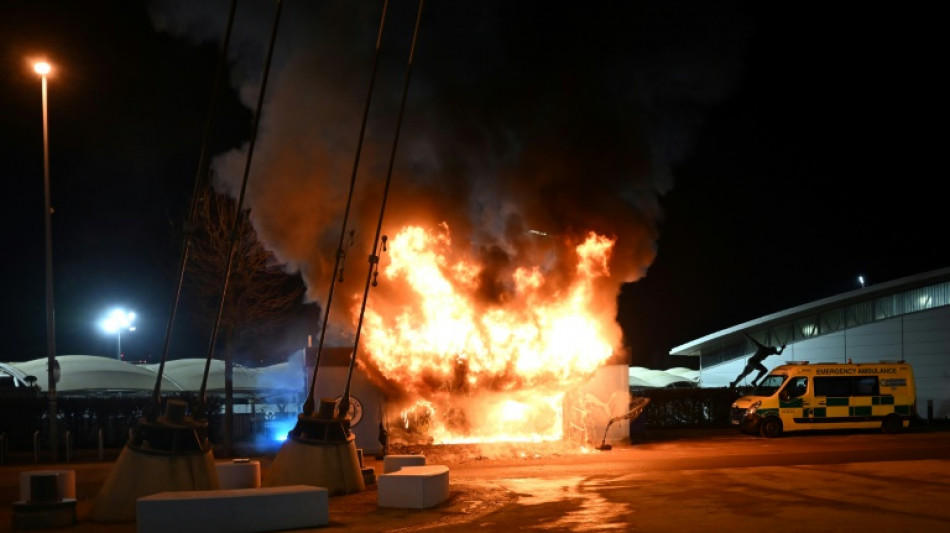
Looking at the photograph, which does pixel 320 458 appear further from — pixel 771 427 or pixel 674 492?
pixel 771 427

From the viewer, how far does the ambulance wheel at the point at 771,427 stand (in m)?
29.2

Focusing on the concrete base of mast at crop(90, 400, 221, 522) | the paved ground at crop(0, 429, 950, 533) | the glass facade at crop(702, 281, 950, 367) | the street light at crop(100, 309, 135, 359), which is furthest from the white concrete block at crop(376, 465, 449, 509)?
the street light at crop(100, 309, 135, 359)

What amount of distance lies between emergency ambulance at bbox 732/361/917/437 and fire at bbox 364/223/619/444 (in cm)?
667

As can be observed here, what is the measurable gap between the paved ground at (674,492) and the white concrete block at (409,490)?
23cm

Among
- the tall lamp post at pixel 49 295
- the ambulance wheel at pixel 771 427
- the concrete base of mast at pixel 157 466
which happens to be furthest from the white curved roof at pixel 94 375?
the concrete base of mast at pixel 157 466

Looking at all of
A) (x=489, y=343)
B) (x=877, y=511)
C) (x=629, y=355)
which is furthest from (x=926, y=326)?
(x=877, y=511)

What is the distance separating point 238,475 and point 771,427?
18374mm

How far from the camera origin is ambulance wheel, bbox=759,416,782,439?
29.2m

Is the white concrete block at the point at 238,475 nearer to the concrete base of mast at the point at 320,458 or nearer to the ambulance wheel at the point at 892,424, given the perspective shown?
the concrete base of mast at the point at 320,458

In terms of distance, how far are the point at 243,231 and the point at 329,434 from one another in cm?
1285

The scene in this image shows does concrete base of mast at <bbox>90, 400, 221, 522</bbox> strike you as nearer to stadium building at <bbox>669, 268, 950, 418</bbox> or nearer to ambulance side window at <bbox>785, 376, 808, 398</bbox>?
ambulance side window at <bbox>785, 376, 808, 398</bbox>

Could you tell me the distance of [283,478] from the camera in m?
16.8

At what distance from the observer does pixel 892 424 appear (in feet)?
98.5

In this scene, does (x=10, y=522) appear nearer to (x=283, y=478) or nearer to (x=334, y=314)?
(x=283, y=478)
